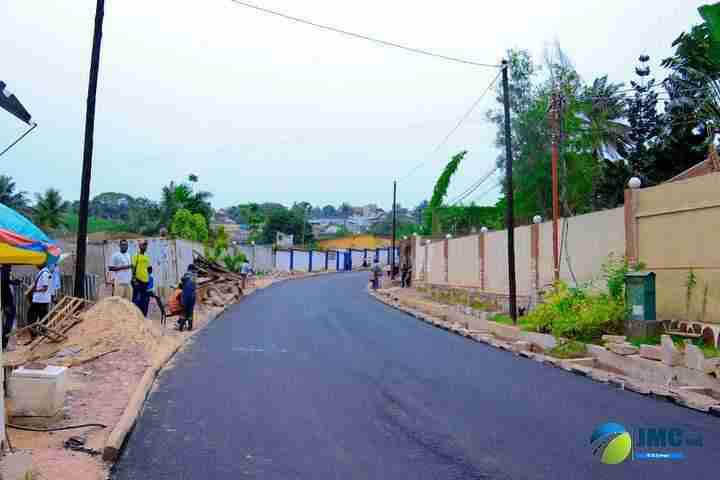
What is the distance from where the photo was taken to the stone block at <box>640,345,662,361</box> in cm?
1125

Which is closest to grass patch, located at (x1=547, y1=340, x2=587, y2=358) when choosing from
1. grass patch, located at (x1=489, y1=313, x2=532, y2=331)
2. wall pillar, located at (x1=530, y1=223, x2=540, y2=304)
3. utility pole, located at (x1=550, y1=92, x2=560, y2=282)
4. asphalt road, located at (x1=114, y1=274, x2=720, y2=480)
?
asphalt road, located at (x1=114, y1=274, x2=720, y2=480)

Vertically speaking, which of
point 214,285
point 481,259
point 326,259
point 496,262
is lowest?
point 214,285

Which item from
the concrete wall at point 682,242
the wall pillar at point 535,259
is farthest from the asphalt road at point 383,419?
the wall pillar at point 535,259

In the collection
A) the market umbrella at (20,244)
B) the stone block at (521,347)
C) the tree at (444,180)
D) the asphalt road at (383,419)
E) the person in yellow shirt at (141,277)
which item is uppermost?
the tree at (444,180)

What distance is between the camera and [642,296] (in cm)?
1319

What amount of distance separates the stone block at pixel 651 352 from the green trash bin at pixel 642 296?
167 centimetres

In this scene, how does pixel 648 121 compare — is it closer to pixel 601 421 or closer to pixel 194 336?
pixel 194 336

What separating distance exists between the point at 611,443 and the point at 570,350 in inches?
257

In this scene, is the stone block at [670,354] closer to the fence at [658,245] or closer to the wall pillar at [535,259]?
the fence at [658,245]

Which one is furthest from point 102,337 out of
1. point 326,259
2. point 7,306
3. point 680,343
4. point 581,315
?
point 326,259

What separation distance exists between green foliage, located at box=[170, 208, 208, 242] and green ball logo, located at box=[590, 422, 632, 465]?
32.8 m

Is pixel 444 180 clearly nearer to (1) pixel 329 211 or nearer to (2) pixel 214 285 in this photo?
(2) pixel 214 285

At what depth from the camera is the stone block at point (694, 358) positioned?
10.1m

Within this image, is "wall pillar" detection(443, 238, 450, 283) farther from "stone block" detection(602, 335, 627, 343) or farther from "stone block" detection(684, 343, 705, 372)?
"stone block" detection(684, 343, 705, 372)
